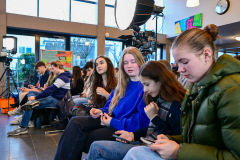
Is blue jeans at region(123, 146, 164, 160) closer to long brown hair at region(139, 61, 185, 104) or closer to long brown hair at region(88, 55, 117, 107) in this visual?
long brown hair at region(139, 61, 185, 104)

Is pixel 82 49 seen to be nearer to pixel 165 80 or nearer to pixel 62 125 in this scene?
pixel 62 125

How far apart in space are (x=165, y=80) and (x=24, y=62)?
236 inches

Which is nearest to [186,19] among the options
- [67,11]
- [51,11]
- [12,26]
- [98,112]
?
[67,11]

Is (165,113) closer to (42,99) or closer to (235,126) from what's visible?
(235,126)

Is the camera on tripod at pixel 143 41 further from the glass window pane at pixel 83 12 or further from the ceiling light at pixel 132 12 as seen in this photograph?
the glass window pane at pixel 83 12

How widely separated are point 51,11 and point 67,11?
533mm

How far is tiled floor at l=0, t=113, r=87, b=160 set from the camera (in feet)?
7.31

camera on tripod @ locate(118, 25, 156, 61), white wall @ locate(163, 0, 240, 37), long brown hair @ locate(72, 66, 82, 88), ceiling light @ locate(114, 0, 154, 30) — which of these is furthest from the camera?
white wall @ locate(163, 0, 240, 37)

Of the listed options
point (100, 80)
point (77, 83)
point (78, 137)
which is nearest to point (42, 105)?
point (77, 83)

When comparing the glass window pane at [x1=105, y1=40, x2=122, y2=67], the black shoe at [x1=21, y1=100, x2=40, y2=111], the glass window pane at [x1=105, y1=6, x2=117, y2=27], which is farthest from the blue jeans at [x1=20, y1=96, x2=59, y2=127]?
the glass window pane at [x1=105, y1=6, x2=117, y2=27]

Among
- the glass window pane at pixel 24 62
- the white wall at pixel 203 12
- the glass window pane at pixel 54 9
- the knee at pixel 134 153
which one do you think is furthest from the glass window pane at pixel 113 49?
the knee at pixel 134 153

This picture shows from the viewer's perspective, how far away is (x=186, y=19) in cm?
709

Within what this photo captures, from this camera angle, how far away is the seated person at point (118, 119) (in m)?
1.45

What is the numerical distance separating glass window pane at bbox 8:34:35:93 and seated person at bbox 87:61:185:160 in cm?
563
